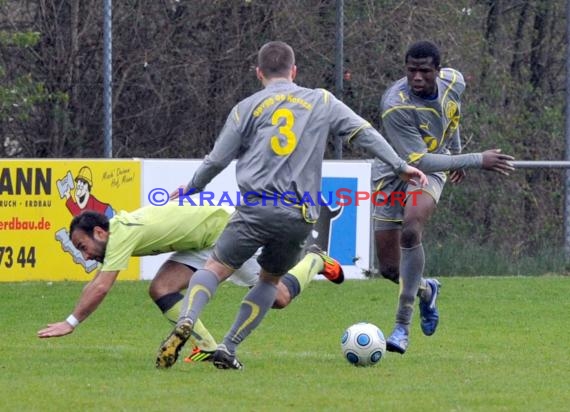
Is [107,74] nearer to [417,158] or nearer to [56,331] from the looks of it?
[417,158]

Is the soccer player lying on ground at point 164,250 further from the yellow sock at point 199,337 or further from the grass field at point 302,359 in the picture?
the grass field at point 302,359

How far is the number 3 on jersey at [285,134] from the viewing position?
7.92 meters

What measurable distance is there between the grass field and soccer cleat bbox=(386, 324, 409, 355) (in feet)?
0.25

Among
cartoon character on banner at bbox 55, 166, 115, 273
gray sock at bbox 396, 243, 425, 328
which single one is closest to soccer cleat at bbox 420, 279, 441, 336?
gray sock at bbox 396, 243, 425, 328

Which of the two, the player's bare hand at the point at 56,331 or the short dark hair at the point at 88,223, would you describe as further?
the short dark hair at the point at 88,223

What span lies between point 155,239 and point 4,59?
30.2ft

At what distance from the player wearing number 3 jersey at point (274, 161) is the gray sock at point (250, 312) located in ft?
1.11

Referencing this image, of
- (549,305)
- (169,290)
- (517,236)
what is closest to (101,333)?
(169,290)

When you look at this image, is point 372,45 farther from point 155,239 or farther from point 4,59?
point 155,239

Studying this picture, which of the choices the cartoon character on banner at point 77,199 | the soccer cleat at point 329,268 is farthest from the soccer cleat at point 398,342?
the cartoon character on banner at point 77,199

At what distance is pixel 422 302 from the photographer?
975 centimetres

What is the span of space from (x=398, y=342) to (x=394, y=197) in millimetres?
1171

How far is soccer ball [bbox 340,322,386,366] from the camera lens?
8602 millimetres

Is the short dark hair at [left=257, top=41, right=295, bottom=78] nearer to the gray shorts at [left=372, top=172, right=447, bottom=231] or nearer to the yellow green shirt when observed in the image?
the yellow green shirt
